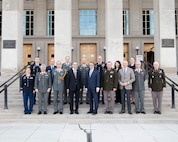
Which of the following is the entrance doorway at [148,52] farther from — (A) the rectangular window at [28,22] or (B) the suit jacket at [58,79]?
(B) the suit jacket at [58,79]

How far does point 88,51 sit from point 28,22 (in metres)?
7.33

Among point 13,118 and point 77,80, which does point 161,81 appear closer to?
point 77,80

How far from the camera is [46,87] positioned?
10.4 m

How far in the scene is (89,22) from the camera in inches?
1075

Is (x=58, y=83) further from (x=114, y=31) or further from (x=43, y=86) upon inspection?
(x=114, y=31)

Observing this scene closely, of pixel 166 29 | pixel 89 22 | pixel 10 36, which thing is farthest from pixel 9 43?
pixel 89 22

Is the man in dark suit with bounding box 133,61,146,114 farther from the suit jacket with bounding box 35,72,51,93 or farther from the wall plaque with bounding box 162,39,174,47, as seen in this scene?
the wall plaque with bounding box 162,39,174,47

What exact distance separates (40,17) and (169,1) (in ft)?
47.9

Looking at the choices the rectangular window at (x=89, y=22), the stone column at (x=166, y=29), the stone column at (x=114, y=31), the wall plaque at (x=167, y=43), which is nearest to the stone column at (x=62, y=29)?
the stone column at (x=114, y=31)

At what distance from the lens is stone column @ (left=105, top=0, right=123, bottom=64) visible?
56.4 ft
